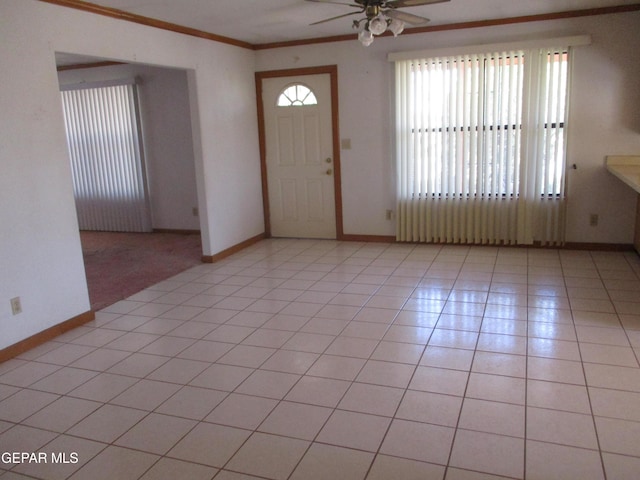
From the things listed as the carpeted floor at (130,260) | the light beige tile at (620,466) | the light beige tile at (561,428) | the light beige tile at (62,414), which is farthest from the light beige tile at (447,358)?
the carpeted floor at (130,260)

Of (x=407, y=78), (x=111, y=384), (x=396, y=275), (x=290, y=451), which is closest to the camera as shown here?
(x=290, y=451)

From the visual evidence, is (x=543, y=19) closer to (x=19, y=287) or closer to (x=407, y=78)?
(x=407, y=78)

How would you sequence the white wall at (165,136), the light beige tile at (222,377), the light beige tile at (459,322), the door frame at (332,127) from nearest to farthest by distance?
1. the light beige tile at (222,377)
2. the light beige tile at (459,322)
3. the door frame at (332,127)
4. the white wall at (165,136)

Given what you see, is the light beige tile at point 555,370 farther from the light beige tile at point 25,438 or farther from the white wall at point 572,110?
the white wall at point 572,110

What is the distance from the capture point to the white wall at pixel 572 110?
5219 mm

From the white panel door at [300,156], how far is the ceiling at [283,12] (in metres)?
0.84

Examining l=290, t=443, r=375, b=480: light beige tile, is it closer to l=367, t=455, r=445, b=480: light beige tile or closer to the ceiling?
l=367, t=455, r=445, b=480: light beige tile

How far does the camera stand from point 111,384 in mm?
3076

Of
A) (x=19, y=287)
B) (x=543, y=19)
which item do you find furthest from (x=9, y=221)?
(x=543, y=19)

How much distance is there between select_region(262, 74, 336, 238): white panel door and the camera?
646cm

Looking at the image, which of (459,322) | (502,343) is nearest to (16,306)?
(459,322)

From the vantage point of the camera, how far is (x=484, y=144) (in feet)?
18.7

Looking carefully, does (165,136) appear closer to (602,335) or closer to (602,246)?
(602,246)

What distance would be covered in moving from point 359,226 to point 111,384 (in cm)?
403
